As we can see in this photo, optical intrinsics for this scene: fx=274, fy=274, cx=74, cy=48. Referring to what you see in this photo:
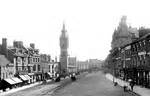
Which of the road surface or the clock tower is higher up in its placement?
the clock tower

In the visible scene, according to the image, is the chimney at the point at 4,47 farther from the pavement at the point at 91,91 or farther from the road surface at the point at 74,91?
the pavement at the point at 91,91

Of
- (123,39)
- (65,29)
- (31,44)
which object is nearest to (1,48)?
(31,44)

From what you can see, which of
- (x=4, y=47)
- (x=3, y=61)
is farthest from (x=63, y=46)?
(x=3, y=61)

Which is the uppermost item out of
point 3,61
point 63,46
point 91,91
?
point 63,46

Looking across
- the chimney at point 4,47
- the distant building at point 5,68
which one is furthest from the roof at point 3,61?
the chimney at point 4,47

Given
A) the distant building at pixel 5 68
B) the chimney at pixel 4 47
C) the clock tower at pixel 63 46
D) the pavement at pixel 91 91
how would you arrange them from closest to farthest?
the pavement at pixel 91 91 → the distant building at pixel 5 68 → the chimney at pixel 4 47 → the clock tower at pixel 63 46

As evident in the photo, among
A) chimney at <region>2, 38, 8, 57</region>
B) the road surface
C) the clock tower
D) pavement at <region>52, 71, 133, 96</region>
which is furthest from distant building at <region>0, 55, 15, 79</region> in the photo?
the clock tower

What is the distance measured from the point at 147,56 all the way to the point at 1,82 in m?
30.5

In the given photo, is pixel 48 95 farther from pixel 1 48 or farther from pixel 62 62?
pixel 62 62

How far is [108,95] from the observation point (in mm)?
42750

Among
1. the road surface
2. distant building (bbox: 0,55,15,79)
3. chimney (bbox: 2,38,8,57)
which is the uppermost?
chimney (bbox: 2,38,8,57)

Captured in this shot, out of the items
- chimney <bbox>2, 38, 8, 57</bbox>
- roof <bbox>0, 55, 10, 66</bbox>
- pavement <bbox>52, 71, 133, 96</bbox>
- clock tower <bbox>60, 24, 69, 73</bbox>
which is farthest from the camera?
clock tower <bbox>60, 24, 69, 73</bbox>

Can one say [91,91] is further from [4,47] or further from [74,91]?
[4,47]

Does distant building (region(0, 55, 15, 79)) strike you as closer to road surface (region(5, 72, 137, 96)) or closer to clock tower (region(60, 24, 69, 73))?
road surface (region(5, 72, 137, 96))
